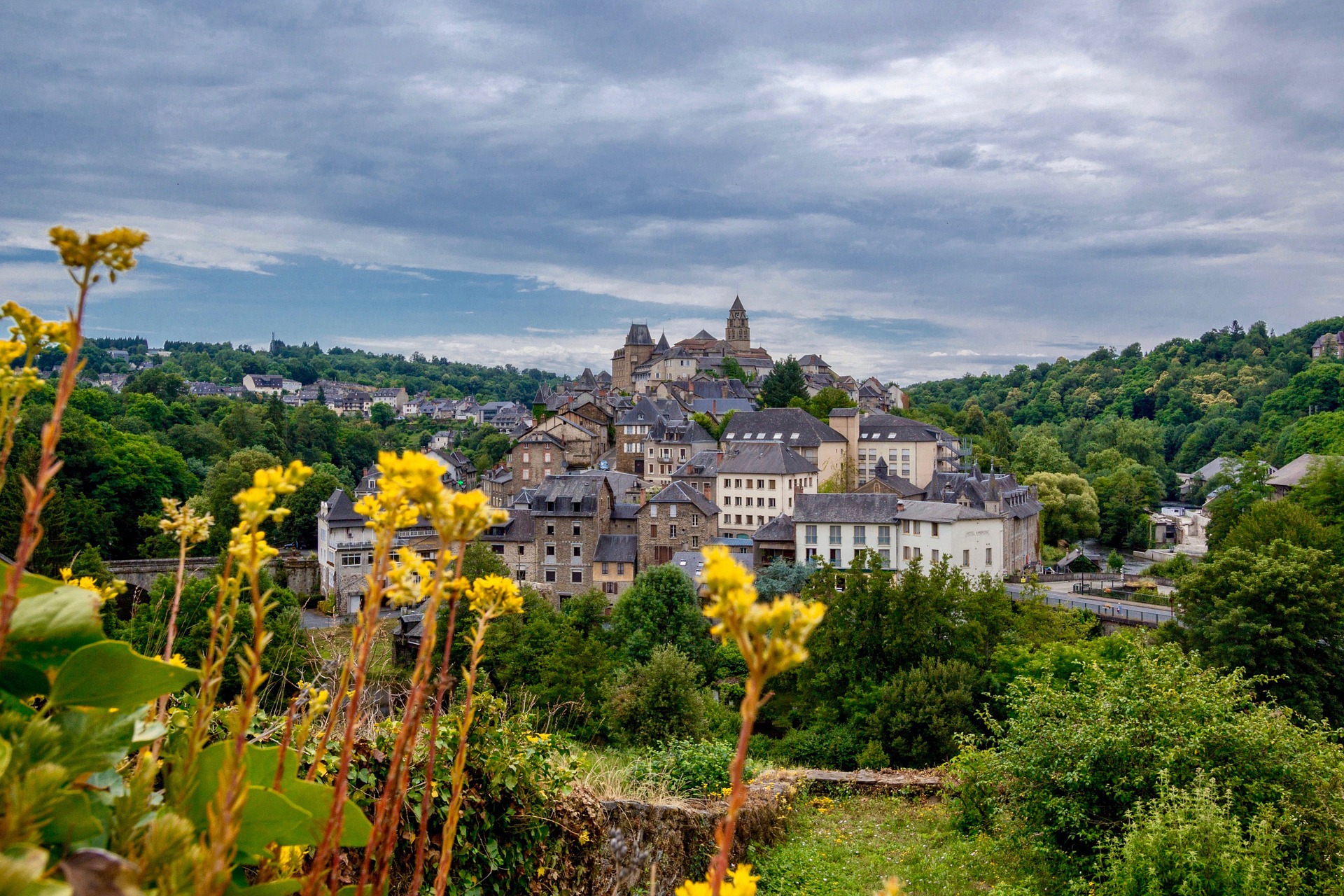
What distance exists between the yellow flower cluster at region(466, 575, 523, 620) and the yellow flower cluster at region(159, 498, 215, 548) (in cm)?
81

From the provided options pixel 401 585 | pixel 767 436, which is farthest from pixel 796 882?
pixel 767 436

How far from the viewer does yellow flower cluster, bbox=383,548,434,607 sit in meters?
1.82

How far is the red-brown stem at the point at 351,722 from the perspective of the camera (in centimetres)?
156

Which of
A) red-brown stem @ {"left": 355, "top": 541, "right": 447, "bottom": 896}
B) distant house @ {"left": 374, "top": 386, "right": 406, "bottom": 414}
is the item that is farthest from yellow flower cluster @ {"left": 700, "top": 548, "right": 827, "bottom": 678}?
distant house @ {"left": 374, "top": 386, "right": 406, "bottom": 414}

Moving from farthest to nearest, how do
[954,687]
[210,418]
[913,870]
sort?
[210,418]
[954,687]
[913,870]

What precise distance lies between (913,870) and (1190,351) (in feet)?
498

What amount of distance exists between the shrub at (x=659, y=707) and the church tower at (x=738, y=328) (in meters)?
95.4

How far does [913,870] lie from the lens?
11.2 m

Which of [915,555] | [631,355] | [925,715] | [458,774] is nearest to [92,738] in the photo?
[458,774]

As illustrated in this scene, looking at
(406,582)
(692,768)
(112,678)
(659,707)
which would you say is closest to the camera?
(112,678)

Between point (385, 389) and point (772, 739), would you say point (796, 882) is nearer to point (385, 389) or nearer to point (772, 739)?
point (772, 739)

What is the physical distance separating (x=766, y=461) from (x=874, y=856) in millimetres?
41006

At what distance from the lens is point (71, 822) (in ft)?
4.58

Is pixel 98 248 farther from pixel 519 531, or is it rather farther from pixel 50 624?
pixel 519 531
